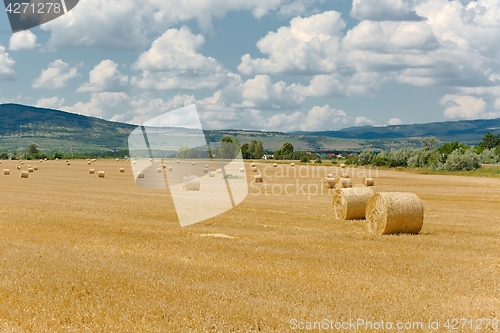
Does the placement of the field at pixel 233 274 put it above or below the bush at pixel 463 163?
above

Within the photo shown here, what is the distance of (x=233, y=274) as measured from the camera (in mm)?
11602

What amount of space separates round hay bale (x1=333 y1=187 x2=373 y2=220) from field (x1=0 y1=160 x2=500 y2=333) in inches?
37.5

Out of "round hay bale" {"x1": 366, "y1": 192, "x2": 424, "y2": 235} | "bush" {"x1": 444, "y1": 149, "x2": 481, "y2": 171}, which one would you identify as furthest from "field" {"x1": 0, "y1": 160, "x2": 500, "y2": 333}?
"bush" {"x1": 444, "y1": 149, "x2": 481, "y2": 171}

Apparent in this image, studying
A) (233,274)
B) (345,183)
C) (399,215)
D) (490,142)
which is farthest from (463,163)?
(233,274)

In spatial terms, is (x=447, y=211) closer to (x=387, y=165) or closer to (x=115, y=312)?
(x=115, y=312)

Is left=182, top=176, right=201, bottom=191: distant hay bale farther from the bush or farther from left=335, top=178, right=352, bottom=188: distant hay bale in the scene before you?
the bush

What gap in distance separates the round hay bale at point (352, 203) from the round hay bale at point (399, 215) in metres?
3.72

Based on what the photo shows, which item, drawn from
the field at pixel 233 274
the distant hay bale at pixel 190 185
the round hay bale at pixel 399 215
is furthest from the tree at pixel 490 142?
the round hay bale at pixel 399 215

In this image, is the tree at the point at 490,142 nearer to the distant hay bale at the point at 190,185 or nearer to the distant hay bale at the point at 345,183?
the distant hay bale at the point at 345,183

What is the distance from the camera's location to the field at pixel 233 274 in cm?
882

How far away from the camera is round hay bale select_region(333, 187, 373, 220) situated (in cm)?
2197

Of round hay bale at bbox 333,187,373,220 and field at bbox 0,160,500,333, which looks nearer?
field at bbox 0,160,500,333

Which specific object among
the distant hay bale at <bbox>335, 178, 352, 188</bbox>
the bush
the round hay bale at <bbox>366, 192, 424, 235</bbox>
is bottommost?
the bush

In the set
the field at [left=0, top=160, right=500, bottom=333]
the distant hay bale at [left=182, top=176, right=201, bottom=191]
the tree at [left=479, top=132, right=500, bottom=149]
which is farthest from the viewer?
the tree at [left=479, top=132, right=500, bottom=149]
